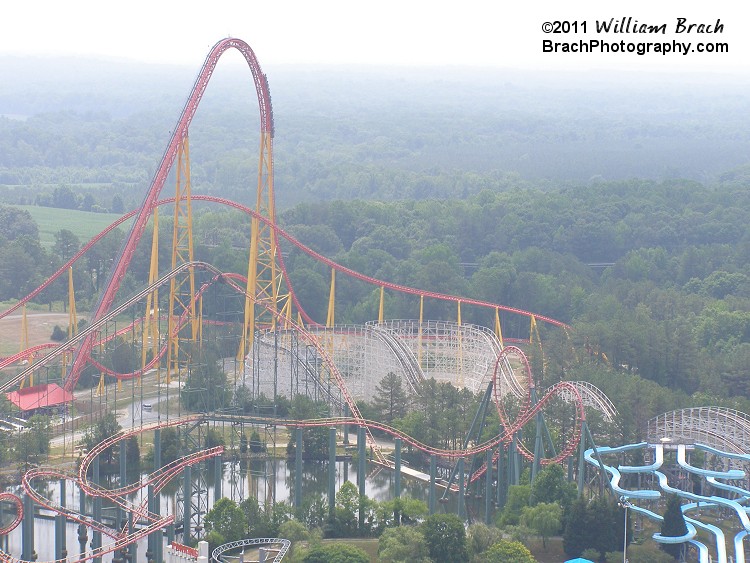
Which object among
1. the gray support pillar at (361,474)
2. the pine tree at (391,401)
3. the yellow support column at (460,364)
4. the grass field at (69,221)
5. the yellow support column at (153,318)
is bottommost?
the gray support pillar at (361,474)

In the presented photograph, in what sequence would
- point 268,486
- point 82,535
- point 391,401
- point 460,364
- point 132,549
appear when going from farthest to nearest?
point 460,364
point 391,401
point 268,486
point 82,535
point 132,549

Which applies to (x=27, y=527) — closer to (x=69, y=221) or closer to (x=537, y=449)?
(x=537, y=449)

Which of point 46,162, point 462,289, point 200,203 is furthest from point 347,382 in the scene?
point 46,162

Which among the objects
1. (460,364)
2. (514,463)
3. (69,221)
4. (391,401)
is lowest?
(514,463)

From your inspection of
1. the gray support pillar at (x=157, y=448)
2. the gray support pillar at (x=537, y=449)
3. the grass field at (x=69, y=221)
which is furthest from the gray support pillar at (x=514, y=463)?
the grass field at (x=69, y=221)

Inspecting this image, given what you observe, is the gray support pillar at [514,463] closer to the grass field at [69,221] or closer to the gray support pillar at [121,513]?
the gray support pillar at [121,513]

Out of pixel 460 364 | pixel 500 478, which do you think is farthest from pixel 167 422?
pixel 460 364

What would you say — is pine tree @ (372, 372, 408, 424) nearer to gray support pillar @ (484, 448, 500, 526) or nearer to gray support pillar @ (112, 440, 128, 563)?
gray support pillar @ (484, 448, 500, 526)
